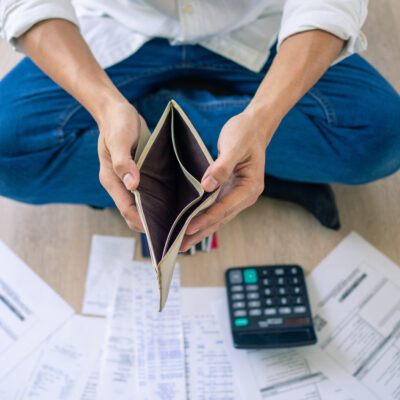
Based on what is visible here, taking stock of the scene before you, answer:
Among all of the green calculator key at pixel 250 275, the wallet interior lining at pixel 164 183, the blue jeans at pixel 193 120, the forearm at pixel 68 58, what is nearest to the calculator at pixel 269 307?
the green calculator key at pixel 250 275

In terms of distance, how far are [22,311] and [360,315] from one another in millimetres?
678

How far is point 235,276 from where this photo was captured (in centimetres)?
80

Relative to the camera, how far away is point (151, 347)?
0.75 meters

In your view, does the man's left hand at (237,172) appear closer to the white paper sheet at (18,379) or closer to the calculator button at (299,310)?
the calculator button at (299,310)

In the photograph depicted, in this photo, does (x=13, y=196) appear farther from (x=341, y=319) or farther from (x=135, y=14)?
(x=341, y=319)

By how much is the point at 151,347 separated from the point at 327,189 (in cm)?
50

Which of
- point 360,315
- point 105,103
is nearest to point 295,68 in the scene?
point 105,103

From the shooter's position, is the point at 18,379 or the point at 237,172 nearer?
the point at 237,172

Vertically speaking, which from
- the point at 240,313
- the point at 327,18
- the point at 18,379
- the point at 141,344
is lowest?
the point at 18,379

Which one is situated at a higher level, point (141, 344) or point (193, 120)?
point (193, 120)

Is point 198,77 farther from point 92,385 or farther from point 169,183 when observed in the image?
point 92,385

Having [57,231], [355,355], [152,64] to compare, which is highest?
[152,64]

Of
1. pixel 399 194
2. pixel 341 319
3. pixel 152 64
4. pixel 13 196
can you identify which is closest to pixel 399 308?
pixel 341 319

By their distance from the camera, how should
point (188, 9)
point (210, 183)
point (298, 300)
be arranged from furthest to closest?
1. point (298, 300)
2. point (188, 9)
3. point (210, 183)
